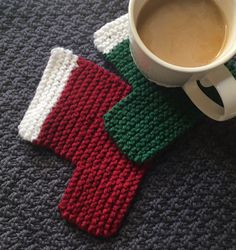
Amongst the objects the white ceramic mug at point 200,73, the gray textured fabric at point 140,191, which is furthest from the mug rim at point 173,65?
the gray textured fabric at point 140,191

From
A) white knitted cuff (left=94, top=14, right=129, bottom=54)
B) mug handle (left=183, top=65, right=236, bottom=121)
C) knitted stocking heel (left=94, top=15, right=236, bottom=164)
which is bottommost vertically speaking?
Answer: knitted stocking heel (left=94, top=15, right=236, bottom=164)

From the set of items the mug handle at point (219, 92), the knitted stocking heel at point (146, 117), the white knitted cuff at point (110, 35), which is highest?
the mug handle at point (219, 92)

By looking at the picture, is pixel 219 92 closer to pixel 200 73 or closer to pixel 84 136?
pixel 200 73

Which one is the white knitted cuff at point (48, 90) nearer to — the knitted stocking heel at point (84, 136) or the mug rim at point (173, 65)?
the knitted stocking heel at point (84, 136)

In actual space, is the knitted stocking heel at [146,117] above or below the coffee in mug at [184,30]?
below

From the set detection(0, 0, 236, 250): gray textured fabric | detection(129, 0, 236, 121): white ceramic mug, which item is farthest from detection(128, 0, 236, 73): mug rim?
detection(0, 0, 236, 250): gray textured fabric

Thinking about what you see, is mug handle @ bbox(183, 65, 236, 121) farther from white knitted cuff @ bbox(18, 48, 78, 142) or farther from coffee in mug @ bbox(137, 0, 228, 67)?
white knitted cuff @ bbox(18, 48, 78, 142)

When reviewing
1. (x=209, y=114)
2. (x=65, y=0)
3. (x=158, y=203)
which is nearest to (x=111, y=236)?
(x=158, y=203)
